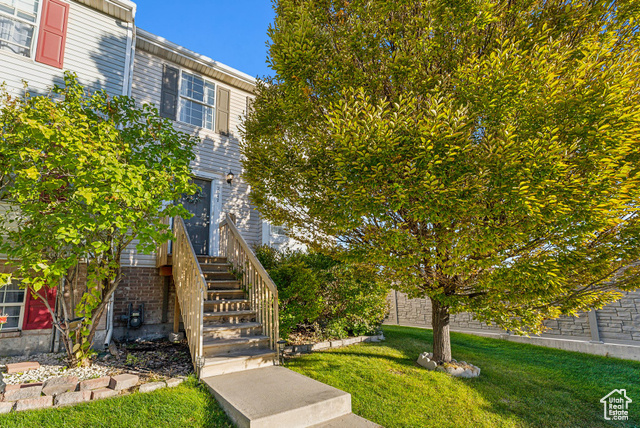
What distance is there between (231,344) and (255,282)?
1.23 metres

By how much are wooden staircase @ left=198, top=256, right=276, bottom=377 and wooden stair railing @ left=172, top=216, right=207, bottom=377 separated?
7.6 inches

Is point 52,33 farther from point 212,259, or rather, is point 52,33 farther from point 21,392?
point 21,392

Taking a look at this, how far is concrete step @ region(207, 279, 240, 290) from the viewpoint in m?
6.20

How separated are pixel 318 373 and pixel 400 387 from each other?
48.8 inches

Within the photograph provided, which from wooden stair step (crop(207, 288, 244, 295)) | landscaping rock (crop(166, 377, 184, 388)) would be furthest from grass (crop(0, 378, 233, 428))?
wooden stair step (crop(207, 288, 244, 295))

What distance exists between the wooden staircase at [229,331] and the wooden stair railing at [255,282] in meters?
0.12

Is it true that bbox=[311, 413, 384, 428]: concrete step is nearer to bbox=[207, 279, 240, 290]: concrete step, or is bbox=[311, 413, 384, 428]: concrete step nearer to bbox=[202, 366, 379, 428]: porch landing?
bbox=[202, 366, 379, 428]: porch landing

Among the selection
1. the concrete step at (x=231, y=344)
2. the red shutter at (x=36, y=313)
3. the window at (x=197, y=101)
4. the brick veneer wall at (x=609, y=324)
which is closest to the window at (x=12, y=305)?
the red shutter at (x=36, y=313)

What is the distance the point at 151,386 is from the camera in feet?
12.8

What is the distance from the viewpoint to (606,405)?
14.3ft

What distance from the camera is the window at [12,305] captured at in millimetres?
5375

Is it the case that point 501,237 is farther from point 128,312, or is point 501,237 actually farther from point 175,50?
point 175,50

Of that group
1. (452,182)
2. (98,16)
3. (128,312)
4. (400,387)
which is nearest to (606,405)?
(400,387)

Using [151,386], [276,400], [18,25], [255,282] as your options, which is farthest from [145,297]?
[18,25]
